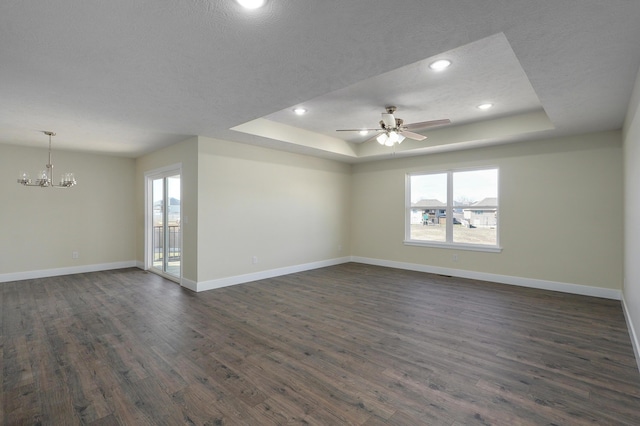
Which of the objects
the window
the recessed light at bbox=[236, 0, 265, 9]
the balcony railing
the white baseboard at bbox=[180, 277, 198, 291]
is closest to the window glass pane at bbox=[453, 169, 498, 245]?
the window

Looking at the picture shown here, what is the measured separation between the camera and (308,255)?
6672 mm

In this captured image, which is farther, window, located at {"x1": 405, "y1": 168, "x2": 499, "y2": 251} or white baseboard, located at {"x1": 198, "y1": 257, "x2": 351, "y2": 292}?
window, located at {"x1": 405, "y1": 168, "x2": 499, "y2": 251}

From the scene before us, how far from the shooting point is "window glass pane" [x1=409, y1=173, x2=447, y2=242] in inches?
248

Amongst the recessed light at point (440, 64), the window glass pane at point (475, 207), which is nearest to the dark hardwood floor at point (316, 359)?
the window glass pane at point (475, 207)

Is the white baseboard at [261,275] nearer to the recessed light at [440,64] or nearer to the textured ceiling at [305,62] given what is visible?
the textured ceiling at [305,62]

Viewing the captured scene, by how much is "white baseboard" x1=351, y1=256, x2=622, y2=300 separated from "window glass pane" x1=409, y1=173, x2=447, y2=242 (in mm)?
623

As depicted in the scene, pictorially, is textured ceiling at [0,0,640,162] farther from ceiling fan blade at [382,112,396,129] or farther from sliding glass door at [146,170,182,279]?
sliding glass door at [146,170,182,279]

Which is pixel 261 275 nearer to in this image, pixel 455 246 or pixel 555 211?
pixel 455 246

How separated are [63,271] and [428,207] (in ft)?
24.5

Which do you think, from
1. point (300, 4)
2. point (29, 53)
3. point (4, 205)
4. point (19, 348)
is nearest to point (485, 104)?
point (300, 4)

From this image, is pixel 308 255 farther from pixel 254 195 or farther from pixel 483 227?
pixel 483 227

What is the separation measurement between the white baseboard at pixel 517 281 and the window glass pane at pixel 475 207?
0.60m

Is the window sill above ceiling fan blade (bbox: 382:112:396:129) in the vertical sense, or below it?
below

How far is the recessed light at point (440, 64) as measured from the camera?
296cm
